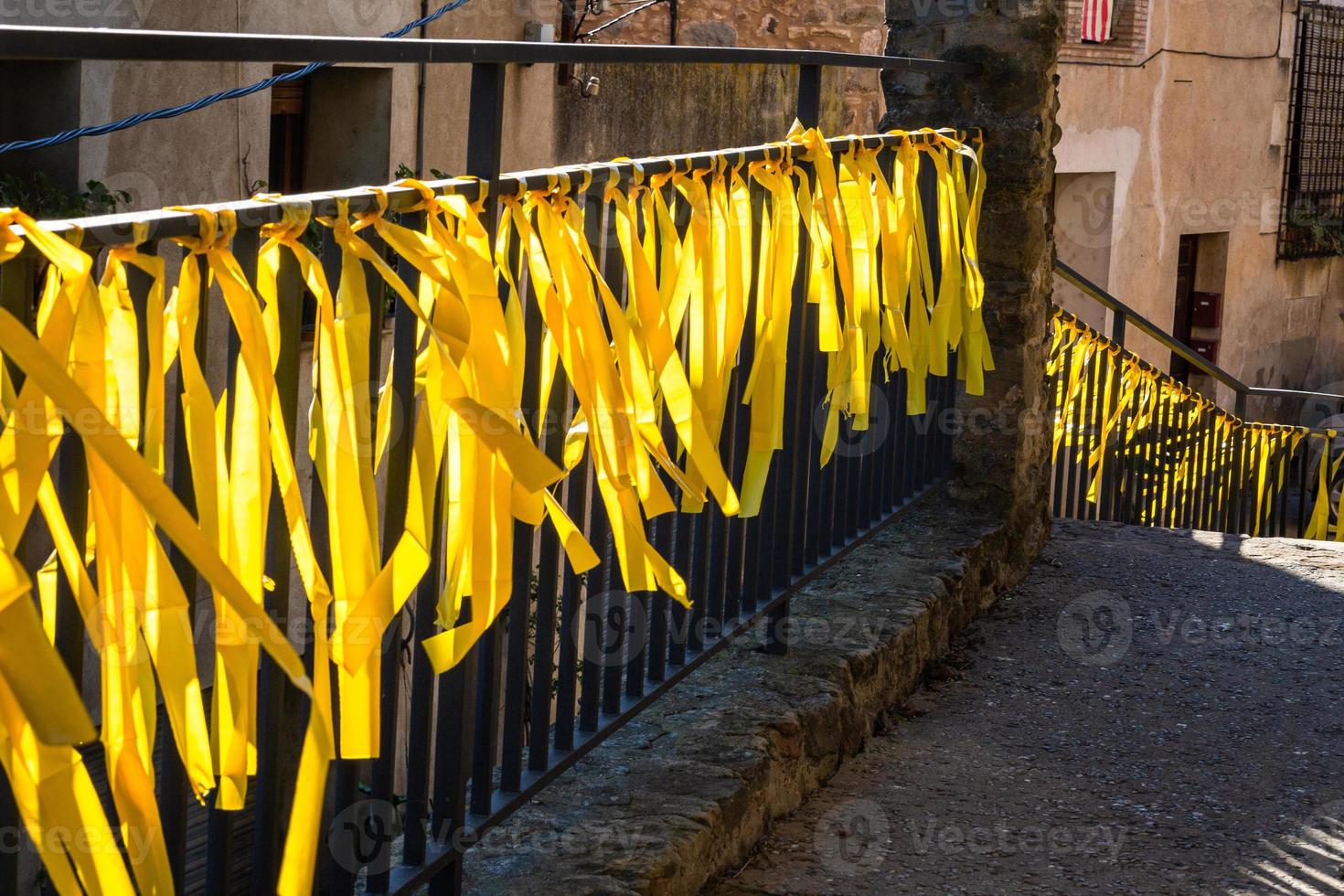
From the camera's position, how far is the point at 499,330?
180 cm

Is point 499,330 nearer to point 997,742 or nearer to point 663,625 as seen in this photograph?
point 663,625

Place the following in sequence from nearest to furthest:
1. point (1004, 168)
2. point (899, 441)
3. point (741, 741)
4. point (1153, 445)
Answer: point (741, 741) → point (899, 441) → point (1004, 168) → point (1153, 445)

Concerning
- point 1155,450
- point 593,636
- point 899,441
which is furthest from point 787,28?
point 593,636

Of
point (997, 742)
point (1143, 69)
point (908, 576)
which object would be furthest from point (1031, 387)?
point (1143, 69)

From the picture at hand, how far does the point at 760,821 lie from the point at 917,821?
34 centimetres

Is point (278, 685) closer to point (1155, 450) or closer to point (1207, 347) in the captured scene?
point (1155, 450)

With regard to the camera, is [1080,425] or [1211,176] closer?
[1080,425]

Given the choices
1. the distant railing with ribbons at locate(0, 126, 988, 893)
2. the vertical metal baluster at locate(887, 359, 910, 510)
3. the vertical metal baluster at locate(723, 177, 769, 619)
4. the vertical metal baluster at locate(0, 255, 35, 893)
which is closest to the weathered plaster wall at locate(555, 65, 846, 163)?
the vertical metal baluster at locate(887, 359, 910, 510)

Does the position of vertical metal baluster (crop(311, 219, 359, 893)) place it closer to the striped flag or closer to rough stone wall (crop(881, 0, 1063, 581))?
rough stone wall (crop(881, 0, 1063, 581))

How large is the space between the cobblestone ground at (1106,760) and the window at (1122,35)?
9666mm

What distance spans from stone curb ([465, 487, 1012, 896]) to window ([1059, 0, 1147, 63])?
33.8 ft

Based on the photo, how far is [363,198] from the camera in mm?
1668

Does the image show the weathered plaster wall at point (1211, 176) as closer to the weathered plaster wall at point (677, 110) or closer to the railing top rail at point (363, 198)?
the weathered plaster wall at point (677, 110)

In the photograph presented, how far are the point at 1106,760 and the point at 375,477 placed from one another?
200cm
